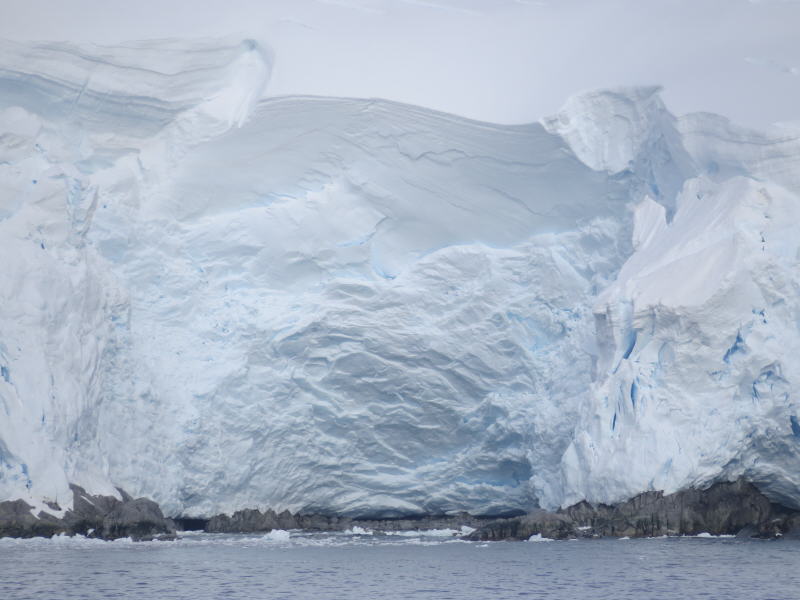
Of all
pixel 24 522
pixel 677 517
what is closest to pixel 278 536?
pixel 24 522

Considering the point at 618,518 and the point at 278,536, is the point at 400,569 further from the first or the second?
the point at 278,536

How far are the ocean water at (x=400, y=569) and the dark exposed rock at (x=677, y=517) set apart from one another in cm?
55

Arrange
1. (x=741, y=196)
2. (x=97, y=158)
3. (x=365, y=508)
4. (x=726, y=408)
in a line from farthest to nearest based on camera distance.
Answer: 1. (x=365, y=508)
2. (x=97, y=158)
3. (x=741, y=196)
4. (x=726, y=408)

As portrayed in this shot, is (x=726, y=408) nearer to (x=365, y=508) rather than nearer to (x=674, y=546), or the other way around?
(x=674, y=546)

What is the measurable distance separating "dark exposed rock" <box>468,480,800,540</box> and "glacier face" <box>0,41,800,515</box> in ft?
1.26

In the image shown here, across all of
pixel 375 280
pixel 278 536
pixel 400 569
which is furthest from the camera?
pixel 375 280

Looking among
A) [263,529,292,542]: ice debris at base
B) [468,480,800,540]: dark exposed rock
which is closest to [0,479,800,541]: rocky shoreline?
[468,480,800,540]: dark exposed rock

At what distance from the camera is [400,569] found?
15.2 m

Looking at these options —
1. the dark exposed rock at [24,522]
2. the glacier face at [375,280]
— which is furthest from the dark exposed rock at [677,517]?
the dark exposed rock at [24,522]

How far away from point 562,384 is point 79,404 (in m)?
9.76

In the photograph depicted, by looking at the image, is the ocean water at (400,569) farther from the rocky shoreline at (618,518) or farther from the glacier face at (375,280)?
the glacier face at (375,280)

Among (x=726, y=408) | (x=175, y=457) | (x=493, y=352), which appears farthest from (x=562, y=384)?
(x=175, y=457)

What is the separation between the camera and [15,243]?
19.8 m

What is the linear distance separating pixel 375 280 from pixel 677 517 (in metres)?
7.79
